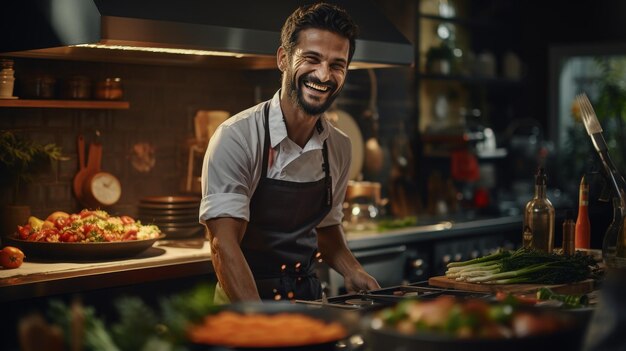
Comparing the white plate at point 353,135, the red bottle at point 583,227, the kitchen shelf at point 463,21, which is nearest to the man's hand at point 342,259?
the red bottle at point 583,227

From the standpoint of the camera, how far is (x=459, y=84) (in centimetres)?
784

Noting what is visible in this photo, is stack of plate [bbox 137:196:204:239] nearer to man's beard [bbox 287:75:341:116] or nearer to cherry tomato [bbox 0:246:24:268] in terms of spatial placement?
cherry tomato [bbox 0:246:24:268]

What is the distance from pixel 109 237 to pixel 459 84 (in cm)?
435

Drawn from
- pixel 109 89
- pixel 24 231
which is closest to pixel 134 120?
pixel 109 89

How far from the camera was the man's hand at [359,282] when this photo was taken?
3.45m

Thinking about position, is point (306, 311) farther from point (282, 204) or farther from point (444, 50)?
point (444, 50)

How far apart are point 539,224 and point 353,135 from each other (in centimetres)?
236

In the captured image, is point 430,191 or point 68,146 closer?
point 68,146

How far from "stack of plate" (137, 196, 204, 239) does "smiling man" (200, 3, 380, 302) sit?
1.17 metres

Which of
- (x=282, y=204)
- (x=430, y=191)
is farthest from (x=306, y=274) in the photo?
(x=430, y=191)

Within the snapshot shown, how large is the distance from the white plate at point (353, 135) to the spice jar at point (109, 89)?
1.52 metres

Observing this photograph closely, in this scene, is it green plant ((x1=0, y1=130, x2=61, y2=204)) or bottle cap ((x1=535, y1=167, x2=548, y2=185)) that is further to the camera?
green plant ((x1=0, y1=130, x2=61, y2=204))

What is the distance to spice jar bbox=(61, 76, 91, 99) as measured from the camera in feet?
15.1

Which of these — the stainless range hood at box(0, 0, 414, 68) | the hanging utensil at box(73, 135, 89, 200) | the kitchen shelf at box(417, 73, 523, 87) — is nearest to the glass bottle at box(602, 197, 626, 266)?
the stainless range hood at box(0, 0, 414, 68)
